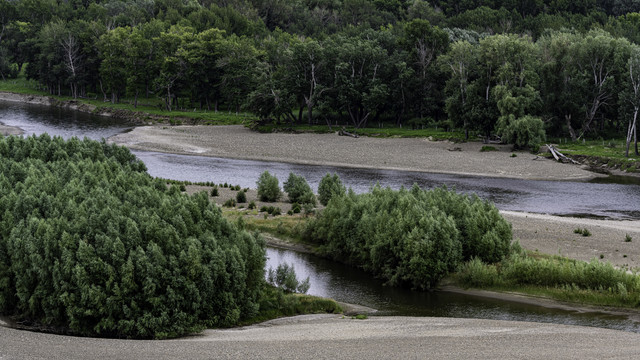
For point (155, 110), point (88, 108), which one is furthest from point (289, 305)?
point (88, 108)

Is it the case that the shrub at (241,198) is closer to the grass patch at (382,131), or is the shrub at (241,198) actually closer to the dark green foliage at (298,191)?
the dark green foliage at (298,191)

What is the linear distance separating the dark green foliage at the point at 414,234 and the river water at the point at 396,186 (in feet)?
3.68

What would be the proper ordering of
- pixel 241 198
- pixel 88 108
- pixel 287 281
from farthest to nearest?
pixel 88 108 → pixel 241 198 → pixel 287 281

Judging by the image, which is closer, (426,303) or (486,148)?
(426,303)

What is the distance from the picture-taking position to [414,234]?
136 ft

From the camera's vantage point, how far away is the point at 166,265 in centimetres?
3173

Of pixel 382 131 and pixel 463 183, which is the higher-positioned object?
pixel 382 131

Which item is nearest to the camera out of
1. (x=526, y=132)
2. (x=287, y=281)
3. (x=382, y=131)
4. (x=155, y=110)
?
(x=287, y=281)

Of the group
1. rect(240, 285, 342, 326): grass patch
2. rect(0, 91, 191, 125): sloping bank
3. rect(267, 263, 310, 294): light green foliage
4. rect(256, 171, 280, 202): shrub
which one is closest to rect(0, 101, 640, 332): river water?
rect(267, 263, 310, 294): light green foliage

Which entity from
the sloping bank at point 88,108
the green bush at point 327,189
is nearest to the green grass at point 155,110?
the sloping bank at point 88,108

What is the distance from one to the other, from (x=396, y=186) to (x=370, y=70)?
147 feet

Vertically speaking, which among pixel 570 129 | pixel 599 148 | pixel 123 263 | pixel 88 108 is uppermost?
pixel 570 129

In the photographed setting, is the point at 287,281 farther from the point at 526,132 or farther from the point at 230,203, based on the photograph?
the point at 526,132

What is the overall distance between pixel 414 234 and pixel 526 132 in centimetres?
5820
